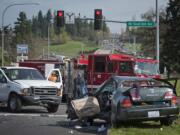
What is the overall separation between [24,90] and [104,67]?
11580 mm

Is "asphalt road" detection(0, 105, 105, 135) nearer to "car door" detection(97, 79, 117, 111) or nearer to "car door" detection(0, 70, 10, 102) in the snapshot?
"car door" detection(97, 79, 117, 111)

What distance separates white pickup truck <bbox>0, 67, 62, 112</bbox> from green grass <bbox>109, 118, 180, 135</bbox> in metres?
6.48

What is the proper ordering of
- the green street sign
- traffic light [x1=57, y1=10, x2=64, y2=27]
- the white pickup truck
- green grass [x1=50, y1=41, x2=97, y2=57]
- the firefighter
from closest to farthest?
the white pickup truck, the firefighter, traffic light [x1=57, y1=10, x2=64, y2=27], the green street sign, green grass [x1=50, y1=41, x2=97, y2=57]

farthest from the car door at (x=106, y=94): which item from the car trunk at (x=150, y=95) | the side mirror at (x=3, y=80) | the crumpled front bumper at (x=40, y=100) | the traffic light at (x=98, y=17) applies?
the traffic light at (x=98, y=17)

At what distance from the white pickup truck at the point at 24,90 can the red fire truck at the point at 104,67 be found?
370 inches

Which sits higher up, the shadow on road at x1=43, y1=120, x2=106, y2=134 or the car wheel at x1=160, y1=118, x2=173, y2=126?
the car wheel at x1=160, y1=118, x2=173, y2=126

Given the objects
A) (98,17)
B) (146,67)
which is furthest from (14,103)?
(98,17)

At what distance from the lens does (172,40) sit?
268 ft

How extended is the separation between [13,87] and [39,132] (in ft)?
24.9

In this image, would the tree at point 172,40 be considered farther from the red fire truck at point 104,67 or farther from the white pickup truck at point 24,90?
the white pickup truck at point 24,90

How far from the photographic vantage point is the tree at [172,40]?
81688 mm

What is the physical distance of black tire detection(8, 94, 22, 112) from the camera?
21.6m

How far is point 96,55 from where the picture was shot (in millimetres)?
32594

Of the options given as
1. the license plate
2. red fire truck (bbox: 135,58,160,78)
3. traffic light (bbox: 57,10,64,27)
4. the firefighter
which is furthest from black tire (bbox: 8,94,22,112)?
traffic light (bbox: 57,10,64,27)
